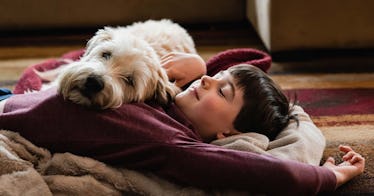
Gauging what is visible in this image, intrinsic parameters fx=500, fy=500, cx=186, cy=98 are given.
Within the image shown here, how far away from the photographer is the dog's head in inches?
47.0

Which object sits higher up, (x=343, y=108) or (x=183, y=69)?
(x=183, y=69)

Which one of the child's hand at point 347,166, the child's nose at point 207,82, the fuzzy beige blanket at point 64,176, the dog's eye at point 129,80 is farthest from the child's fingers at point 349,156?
the dog's eye at point 129,80

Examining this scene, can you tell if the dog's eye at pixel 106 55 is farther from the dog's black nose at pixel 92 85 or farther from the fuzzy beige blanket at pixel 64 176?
the fuzzy beige blanket at pixel 64 176

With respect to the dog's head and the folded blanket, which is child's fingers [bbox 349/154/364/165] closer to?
the folded blanket

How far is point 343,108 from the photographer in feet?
6.14

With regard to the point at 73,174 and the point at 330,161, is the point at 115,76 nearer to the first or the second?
the point at 73,174

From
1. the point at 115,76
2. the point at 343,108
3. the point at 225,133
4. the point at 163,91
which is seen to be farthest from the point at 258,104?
the point at 343,108

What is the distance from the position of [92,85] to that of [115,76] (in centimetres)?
8

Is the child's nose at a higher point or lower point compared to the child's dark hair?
higher

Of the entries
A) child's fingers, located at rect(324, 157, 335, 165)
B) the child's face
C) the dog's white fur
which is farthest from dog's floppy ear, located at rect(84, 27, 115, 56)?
child's fingers, located at rect(324, 157, 335, 165)

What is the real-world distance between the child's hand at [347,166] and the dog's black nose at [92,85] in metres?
0.63

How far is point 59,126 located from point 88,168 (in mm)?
122

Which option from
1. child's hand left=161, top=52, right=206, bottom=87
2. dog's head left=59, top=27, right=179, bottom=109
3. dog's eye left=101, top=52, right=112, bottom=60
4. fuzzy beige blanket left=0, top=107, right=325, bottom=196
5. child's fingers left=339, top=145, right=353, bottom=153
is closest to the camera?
fuzzy beige blanket left=0, top=107, right=325, bottom=196

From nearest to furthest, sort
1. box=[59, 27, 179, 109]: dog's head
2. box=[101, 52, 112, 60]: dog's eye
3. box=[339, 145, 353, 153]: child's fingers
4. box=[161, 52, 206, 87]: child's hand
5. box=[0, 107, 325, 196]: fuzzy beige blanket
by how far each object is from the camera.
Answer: box=[0, 107, 325, 196]: fuzzy beige blanket
box=[59, 27, 179, 109]: dog's head
box=[101, 52, 112, 60]: dog's eye
box=[339, 145, 353, 153]: child's fingers
box=[161, 52, 206, 87]: child's hand
